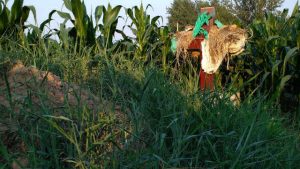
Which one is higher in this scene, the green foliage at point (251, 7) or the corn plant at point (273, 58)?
the green foliage at point (251, 7)

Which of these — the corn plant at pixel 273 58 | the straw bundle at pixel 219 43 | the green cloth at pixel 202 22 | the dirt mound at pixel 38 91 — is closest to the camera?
the dirt mound at pixel 38 91

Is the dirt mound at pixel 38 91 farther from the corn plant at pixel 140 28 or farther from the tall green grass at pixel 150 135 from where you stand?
the corn plant at pixel 140 28

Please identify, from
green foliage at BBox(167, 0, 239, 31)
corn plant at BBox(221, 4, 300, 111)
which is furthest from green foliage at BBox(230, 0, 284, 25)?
corn plant at BBox(221, 4, 300, 111)

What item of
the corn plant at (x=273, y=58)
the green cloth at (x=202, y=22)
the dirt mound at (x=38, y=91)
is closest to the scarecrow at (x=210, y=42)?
the green cloth at (x=202, y=22)

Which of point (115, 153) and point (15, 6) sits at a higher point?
point (15, 6)

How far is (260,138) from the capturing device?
241 cm

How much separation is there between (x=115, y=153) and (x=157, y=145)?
0.74ft

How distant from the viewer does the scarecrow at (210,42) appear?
4.66 meters

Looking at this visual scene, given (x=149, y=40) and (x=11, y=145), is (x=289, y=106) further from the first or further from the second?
(x=11, y=145)

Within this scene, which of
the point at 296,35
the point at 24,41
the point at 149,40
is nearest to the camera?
the point at 24,41

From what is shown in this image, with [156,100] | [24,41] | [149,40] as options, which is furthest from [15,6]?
[156,100]

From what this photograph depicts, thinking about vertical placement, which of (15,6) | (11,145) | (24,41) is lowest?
(11,145)

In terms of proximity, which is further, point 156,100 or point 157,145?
point 156,100

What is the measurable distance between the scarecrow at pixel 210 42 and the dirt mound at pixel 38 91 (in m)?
2.23
